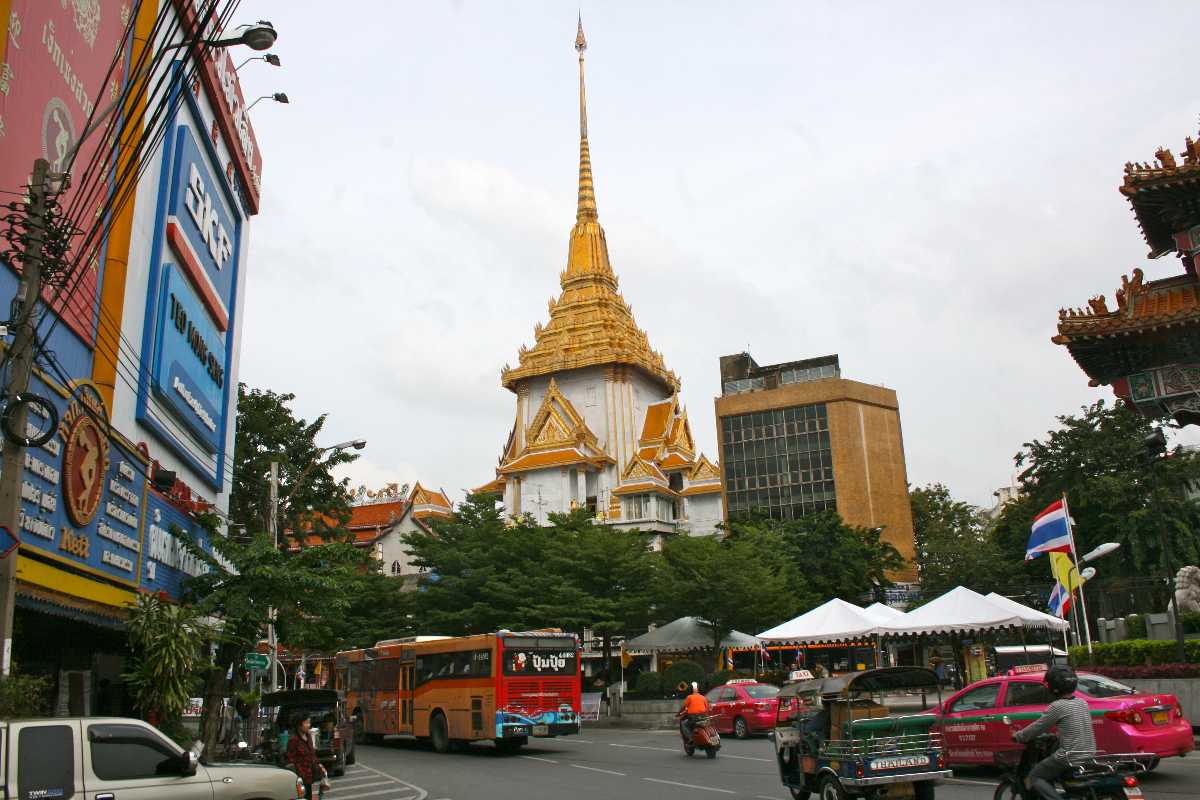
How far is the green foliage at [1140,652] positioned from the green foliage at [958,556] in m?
27.7

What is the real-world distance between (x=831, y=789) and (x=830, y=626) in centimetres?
1665

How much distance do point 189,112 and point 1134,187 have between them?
19930 millimetres

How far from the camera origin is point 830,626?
1056 inches

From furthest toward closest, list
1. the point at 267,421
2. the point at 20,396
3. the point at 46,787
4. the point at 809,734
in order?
the point at 267,421 → the point at 809,734 → the point at 20,396 → the point at 46,787

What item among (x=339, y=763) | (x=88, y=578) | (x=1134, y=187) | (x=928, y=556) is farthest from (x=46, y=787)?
(x=928, y=556)

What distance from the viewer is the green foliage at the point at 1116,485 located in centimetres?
3962

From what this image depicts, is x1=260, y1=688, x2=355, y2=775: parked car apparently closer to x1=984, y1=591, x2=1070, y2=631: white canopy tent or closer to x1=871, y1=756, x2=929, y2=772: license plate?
x1=871, y1=756, x2=929, y2=772: license plate

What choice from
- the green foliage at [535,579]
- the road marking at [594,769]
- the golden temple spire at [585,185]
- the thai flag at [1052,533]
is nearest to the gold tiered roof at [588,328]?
the golden temple spire at [585,185]

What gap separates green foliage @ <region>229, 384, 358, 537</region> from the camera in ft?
117

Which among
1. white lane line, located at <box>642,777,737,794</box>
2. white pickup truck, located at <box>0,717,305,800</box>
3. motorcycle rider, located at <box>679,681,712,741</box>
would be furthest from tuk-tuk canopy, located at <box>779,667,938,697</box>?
motorcycle rider, located at <box>679,681,712,741</box>

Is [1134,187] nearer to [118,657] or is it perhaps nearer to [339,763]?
[339,763]

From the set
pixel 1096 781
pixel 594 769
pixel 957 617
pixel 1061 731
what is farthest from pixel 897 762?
pixel 957 617

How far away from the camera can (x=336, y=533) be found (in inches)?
1500

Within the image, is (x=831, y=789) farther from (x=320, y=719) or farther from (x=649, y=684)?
(x=649, y=684)
